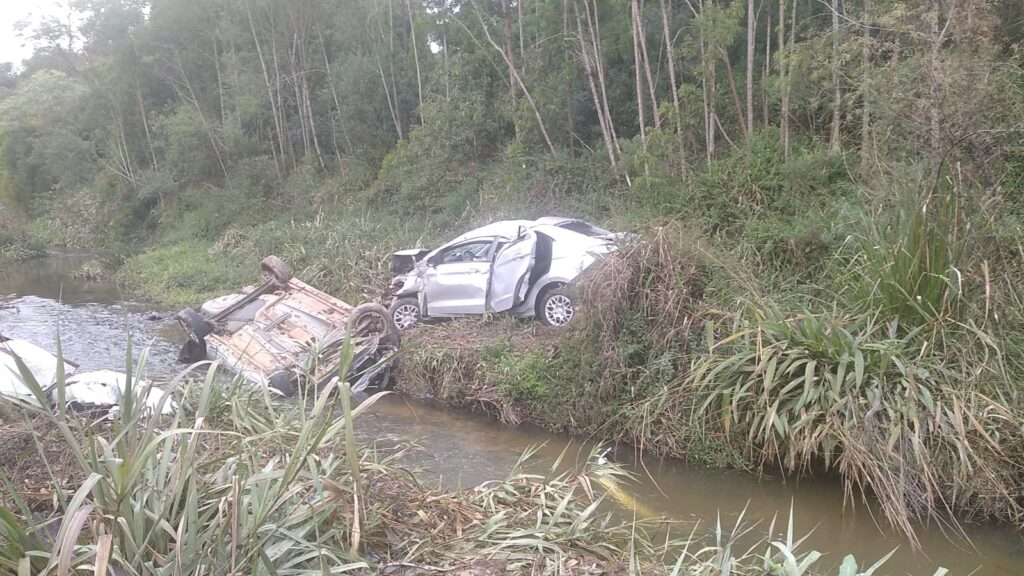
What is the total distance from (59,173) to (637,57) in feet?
98.3

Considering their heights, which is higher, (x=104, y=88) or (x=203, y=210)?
(x=104, y=88)

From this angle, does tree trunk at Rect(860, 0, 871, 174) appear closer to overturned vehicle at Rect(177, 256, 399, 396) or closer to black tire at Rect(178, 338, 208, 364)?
overturned vehicle at Rect(177, 256, 399, 396)

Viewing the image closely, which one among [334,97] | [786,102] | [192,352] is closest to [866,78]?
[786,102]

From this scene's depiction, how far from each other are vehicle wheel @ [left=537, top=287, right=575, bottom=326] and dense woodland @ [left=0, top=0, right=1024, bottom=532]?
0.99m

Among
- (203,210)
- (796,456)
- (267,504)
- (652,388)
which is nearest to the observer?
(267,504)

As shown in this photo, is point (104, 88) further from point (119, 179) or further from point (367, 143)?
point (367, 143)

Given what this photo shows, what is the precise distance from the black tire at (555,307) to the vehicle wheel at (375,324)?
201 cm

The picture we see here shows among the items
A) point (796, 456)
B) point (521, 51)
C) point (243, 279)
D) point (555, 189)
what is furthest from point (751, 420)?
point (243, 279)

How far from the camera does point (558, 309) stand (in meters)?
9.42

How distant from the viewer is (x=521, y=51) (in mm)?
17031

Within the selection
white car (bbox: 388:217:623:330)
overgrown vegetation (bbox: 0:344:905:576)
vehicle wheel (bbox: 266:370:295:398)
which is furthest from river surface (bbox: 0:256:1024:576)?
white car (bbox: 388:217:623:330)

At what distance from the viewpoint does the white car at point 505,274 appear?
9.35 m

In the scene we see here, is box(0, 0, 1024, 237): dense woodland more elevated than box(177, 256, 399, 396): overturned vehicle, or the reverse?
box(0, 0, 1024, 237): dense woodland

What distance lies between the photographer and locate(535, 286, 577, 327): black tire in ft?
30.6
